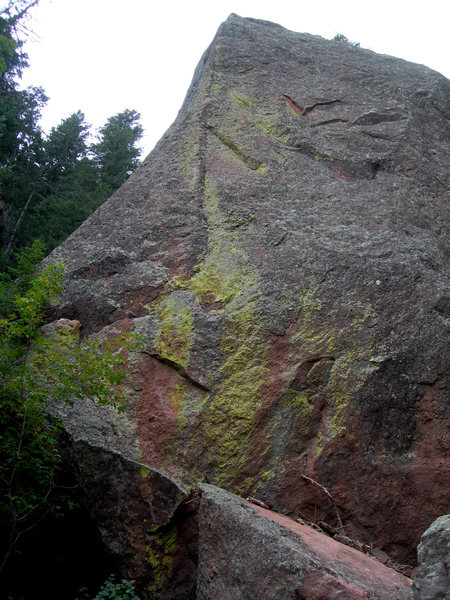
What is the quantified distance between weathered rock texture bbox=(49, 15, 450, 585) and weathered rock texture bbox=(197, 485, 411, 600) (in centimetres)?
86

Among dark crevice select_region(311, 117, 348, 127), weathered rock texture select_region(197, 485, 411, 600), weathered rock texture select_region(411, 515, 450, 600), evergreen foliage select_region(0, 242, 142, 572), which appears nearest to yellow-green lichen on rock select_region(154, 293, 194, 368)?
evergreen foliage select_region(0, 242, 142, 572)

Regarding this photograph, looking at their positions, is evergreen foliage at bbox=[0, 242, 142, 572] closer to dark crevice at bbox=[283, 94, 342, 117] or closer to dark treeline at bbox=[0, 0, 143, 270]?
dark crevice at bbox=[283, 94, 342, 117]

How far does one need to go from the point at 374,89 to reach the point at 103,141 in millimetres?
14296

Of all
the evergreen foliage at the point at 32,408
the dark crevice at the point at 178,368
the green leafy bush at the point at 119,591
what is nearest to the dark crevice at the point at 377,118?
the dark crevice at the point at 178,368

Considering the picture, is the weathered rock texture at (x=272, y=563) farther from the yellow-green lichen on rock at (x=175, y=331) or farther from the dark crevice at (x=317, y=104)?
the dark crevice at (x=317, y=104)

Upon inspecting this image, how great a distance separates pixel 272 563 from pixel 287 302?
9.13ft

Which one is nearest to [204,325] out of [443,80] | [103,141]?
[443,80]

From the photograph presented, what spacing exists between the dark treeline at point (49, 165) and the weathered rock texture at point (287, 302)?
9636 millimetres

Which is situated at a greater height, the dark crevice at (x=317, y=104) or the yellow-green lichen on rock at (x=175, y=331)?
the dark crevice at (x=317, y=104)

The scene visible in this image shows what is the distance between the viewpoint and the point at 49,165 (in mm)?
21281

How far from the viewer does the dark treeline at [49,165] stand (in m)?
17.1

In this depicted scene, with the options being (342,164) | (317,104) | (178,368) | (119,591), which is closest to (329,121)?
(317,104)

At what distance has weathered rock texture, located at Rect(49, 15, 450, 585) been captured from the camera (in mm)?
4898

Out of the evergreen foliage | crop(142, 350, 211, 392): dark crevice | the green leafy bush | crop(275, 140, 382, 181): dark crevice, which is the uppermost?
crop(275, 140, 382, 181): dark crevice
